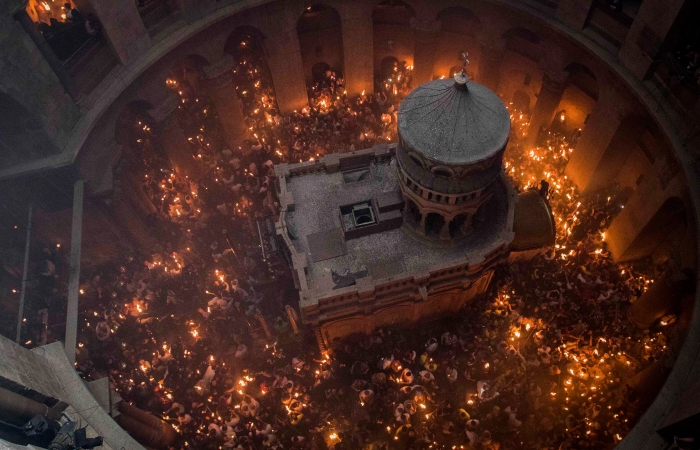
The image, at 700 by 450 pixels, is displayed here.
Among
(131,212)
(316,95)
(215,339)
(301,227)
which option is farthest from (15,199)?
(316,95)

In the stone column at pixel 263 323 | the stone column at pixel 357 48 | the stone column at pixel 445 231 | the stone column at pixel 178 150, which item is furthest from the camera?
the stone column at pixel 357 48

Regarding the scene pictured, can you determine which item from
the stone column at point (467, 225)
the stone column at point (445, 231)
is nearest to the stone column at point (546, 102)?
the stone column at point (467, 225)

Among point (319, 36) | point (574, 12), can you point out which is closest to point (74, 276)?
point (319, 36)

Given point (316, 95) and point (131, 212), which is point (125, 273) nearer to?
point (131, 212)

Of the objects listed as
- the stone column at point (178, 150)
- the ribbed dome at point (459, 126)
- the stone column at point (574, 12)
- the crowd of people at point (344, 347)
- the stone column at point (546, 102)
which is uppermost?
the stone column at point (574, 12)

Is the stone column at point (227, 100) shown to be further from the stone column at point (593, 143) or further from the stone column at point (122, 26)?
the stone column at point (593, 143)
